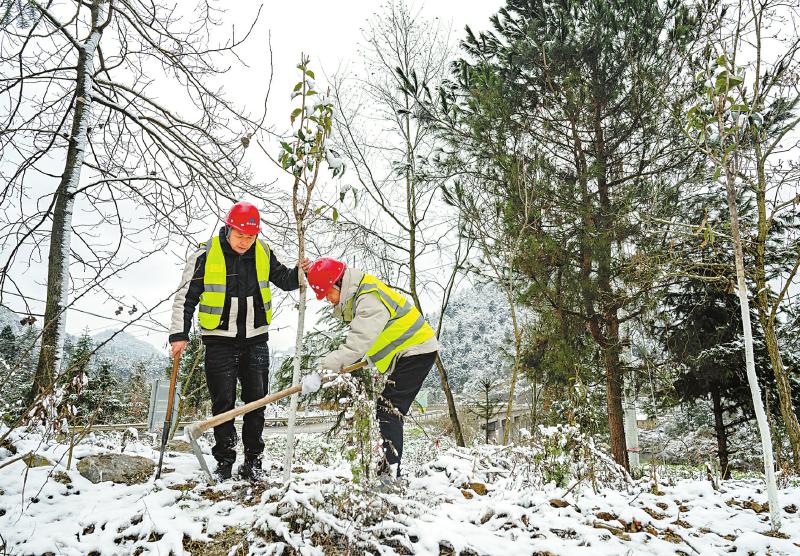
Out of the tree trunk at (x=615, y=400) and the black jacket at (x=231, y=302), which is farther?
the tree trunk at (x=615, y=400)

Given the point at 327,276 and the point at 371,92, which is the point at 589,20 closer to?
the point at 371,92

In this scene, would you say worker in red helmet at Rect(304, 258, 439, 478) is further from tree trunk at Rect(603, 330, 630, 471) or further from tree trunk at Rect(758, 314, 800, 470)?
tree trunk at Rect(603, 330, 630, 471)

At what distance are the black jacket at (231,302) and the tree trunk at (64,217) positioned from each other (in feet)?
4.76

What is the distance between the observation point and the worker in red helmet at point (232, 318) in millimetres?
3381

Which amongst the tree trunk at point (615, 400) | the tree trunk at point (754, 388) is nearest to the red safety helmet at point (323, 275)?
the tree trunk at point (754, 388)

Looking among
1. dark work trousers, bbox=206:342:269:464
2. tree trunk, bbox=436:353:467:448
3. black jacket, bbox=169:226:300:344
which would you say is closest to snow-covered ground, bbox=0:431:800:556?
dark work trousers, bbox=206:342:269:464

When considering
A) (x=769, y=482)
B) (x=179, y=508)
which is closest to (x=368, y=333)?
(x=179, y=508)

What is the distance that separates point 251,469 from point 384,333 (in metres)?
1.46

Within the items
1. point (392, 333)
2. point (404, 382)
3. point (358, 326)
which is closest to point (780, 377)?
point (404, 382)

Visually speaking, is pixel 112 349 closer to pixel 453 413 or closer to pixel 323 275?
pixel 453 413

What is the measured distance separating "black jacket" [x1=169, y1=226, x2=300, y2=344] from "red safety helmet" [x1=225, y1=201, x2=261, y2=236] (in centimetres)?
22

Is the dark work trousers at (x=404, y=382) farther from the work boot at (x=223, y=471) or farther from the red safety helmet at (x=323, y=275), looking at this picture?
the work boot at (x=223, y=471)

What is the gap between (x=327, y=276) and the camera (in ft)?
11.0

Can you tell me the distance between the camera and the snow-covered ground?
231cm
